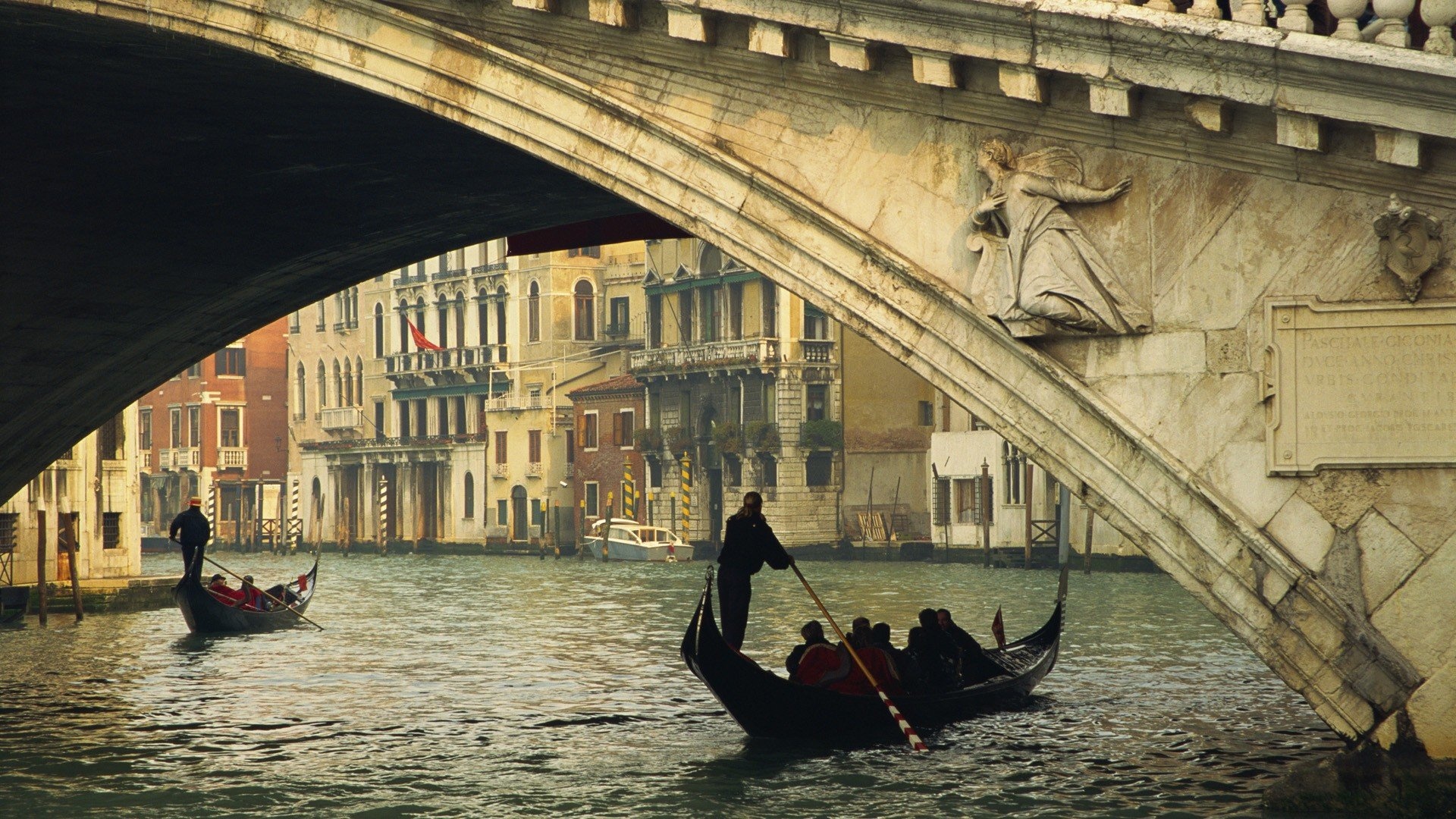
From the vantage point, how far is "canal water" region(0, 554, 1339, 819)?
31.1 feet

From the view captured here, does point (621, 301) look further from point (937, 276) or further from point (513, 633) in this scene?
point (937, 276)

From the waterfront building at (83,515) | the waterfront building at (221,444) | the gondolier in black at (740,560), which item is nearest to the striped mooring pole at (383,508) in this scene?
the waterfront building at (221,444)

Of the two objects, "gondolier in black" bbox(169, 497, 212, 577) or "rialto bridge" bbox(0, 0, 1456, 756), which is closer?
"rialto bridge" bbox(0, 0, 1456, 756)

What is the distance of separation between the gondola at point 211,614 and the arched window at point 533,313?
35.8 metres

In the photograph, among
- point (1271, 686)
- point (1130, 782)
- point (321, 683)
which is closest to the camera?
point (1130, 782)

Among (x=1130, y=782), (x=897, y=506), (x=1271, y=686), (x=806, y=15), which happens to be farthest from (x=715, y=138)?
(x=897, y=506)

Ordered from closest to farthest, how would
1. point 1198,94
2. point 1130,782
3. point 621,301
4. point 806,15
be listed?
point 1198,94 → point 806,15 → point 1130,782 → point 621,301

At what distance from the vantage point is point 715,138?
7363 mm

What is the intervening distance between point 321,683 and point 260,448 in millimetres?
56321

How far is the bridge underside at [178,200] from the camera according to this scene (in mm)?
8711

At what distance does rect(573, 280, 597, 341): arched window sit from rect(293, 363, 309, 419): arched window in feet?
50.9

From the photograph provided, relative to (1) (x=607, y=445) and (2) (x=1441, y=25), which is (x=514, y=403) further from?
(2) (x=1441, y=25)

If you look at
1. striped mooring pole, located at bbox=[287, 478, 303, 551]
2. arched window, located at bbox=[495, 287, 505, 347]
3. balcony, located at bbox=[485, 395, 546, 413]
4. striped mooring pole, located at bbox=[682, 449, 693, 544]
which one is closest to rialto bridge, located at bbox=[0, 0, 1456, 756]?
striped mooring pole, located at bbox=[682, 449, 693, 544]

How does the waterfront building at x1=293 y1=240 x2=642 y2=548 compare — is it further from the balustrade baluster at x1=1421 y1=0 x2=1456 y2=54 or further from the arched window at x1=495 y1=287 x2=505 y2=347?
the balustrade baluster at x1=1421 y1=0 x2=1456 y2=54
